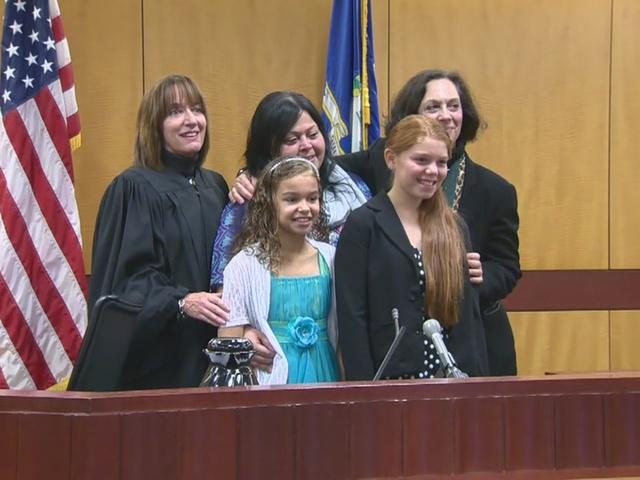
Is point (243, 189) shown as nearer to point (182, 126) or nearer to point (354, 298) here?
point (182, 126)

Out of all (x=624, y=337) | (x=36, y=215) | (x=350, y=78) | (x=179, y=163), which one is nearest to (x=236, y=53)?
(x=350, y=78)

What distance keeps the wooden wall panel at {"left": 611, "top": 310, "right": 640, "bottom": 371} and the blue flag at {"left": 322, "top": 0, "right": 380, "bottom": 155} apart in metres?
1.80

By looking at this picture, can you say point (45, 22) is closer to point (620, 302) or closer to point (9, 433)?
point (9, 433)

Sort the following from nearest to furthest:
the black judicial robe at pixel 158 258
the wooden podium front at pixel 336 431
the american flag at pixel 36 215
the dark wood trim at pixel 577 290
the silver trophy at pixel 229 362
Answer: the wooden podium front at pixel 336 431
the silver trophy at pixel 229 362
the black judicial robe at pixel 158 258
the american flag at pixel 36 215
the dark wood trim at pixel 577 290

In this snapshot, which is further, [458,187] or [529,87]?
[529,87]

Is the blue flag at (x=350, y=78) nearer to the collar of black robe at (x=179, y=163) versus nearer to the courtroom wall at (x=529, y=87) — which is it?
the courtroom wall at (x=529, y=87)

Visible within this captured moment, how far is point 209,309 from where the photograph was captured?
2.44 m

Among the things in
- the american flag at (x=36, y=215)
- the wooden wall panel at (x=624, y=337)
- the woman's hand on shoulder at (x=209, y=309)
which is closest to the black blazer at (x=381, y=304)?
the woman's hand on shoulder at (x=209, y=309)

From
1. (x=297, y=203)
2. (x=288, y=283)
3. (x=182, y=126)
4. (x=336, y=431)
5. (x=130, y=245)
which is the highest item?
(x=182, y=126)

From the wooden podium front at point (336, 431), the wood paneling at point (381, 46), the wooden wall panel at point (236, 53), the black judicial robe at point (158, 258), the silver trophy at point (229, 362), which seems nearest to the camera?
the wooden podium front at point (336, 431)

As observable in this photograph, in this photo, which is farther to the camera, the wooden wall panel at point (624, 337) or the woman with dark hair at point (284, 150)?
the wooden wall panel at point (624, 337)

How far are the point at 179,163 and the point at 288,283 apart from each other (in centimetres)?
65

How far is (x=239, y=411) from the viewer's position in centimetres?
153

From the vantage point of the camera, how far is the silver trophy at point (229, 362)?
72.5 inches
